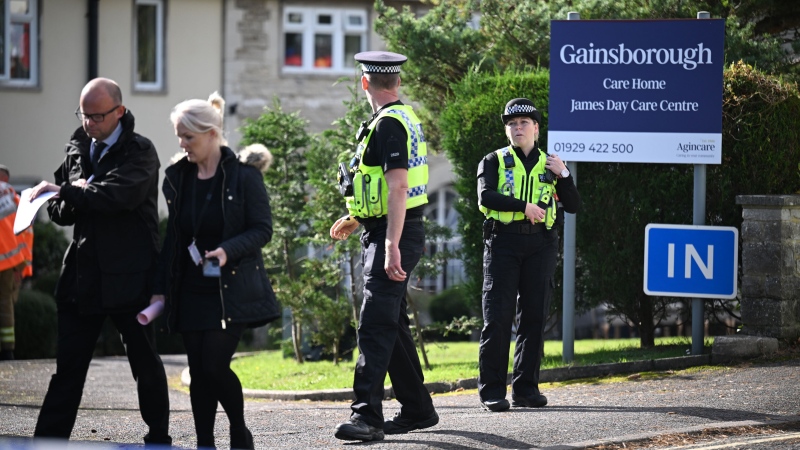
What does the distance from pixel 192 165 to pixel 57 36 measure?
65.8 feet

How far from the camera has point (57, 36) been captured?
84.0 ft

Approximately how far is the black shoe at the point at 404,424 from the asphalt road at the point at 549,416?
0.10 m

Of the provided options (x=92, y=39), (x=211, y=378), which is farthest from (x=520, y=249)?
(x=92, y=39)

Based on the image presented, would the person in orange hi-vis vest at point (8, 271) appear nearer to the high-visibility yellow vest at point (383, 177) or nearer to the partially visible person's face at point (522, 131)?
the partially visible person's face at point (522, 131)

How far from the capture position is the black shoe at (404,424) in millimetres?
7535

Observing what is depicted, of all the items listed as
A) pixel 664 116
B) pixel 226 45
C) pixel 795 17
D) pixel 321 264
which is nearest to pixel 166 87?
pixel 226 45

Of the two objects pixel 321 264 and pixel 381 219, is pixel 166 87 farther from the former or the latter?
pixel 381 219

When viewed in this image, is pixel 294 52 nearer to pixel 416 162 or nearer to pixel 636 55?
pixel 636 55

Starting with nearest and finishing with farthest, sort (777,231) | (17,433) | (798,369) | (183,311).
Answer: (183,311) < (17,433) < (798,369) < (777,231)

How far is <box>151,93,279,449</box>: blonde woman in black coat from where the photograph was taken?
21.1 feet

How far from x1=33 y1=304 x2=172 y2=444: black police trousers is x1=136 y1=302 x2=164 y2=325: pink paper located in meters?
0.30

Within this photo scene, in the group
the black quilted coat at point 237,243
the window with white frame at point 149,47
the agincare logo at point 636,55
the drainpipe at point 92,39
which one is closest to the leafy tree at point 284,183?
the agincare logo at point 636,55

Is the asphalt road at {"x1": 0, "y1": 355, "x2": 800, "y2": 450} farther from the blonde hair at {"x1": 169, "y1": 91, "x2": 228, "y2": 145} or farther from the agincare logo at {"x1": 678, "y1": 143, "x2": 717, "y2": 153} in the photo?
the agincare logo at {"x1": 678, "y1": 143, "x2": 717, "y2": 153}

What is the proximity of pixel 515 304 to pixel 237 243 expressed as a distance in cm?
297
